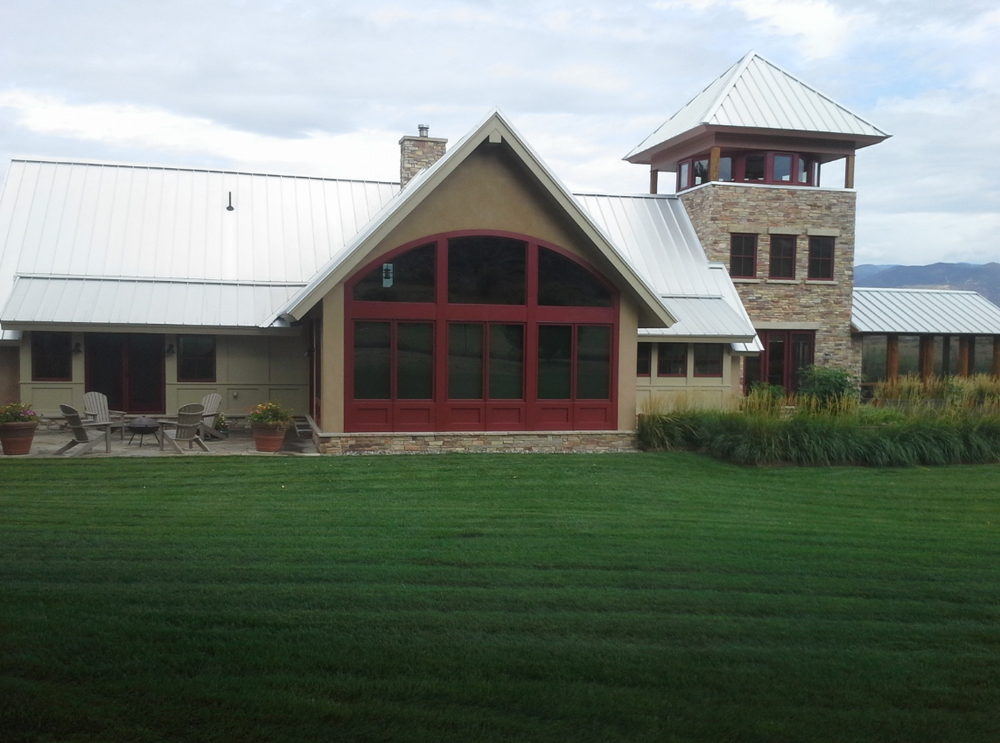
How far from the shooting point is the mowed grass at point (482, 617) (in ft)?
17.9

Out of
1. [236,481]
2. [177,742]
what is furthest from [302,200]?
[177,742]

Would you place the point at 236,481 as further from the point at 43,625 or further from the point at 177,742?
the point at 177,742

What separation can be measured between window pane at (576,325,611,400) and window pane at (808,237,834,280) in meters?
12.1

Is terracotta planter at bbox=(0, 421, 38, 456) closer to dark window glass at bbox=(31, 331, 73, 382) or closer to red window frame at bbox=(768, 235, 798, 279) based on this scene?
dark window glass at bbox=(31, 331, 73, 382)

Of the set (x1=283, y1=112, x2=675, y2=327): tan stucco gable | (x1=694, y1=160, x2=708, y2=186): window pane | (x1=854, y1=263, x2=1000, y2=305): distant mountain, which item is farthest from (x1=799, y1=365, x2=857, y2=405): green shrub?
(x1=854, y1=263, x2=1000, y2=305): distant mountain

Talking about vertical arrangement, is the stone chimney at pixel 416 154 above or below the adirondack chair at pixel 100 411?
above

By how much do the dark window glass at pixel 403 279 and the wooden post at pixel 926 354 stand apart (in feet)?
62.2

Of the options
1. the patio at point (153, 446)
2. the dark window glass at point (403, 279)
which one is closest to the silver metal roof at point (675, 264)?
the dark window glass at point (403, 279)

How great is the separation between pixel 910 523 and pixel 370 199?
17.0 m

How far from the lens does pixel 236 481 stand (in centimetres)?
1395

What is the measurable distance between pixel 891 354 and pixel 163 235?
21248mm

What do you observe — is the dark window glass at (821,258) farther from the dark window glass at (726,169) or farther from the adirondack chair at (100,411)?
the adirondack chair at (100,411)

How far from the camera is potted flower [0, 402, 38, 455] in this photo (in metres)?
15.8

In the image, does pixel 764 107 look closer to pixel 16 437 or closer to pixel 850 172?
pixel 850 172
